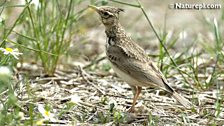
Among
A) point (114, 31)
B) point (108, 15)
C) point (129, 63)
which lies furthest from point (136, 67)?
point (108, 15)

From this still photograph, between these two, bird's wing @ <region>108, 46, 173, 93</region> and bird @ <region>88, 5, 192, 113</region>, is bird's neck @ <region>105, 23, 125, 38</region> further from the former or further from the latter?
bird's wing @ <region>108, 46, 173, 93</region>

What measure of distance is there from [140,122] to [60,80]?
4.74ft

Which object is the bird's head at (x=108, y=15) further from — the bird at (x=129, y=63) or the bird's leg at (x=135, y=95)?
the bird's leg at (x=135, y=95)

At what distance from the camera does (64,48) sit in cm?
620

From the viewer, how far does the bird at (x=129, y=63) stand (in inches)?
200

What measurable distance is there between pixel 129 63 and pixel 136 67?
0.24 feet

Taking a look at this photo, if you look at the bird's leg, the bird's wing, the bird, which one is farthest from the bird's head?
the bird's leg

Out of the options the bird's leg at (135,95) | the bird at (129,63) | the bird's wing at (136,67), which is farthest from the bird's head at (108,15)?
the bird's leg at (135,95)

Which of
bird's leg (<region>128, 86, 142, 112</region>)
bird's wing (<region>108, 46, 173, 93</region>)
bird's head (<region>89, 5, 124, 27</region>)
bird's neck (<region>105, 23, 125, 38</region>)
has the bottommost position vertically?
bird's leg (<region>128, 86, 142, 112</region>)

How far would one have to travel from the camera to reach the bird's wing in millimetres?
5070

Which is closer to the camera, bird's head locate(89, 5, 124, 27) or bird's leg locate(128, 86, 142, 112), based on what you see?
bird's leg locate(128, 86, 142, 112)

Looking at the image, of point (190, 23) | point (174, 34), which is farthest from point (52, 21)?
point (190, 23)

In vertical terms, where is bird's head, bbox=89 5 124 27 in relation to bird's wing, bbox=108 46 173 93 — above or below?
above

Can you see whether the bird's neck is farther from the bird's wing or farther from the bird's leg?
the bird's leg
